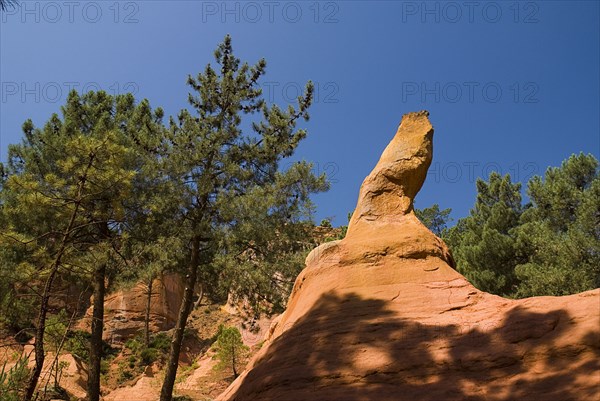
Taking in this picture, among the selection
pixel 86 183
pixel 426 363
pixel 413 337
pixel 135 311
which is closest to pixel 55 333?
pixel 86 183

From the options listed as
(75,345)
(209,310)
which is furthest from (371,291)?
(209,310)

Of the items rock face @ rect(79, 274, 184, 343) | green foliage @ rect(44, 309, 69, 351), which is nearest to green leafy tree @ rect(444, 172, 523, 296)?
green foliage @ rect(44, 309, 69, 351)

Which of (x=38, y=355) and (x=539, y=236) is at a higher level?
(x=539, y=236)

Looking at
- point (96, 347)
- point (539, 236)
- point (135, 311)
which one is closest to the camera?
point (96, 347)

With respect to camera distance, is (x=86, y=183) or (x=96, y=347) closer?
(x=86, y=183)

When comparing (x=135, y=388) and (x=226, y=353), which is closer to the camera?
(x=135, y=388)

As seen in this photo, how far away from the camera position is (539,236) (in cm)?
2069

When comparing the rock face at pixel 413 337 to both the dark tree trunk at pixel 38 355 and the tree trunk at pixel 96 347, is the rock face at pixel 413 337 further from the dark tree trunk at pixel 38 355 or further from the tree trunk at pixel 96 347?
the tree trunk at pixel 96 347

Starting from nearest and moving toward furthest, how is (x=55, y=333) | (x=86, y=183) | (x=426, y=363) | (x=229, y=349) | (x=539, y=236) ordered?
1. (x=426, y=363)
2. (x=86, y=183)
3. (x=55, y=333)
4. (x=539, y=236)
5. (x=229, y=349)

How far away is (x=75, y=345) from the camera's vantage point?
2477 cm

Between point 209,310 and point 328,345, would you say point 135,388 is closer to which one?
point 209,310

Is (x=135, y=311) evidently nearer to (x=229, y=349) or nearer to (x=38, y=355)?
(x=229, y=349)

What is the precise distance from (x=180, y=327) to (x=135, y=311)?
71.9ft

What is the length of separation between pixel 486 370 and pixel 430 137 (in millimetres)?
6195
